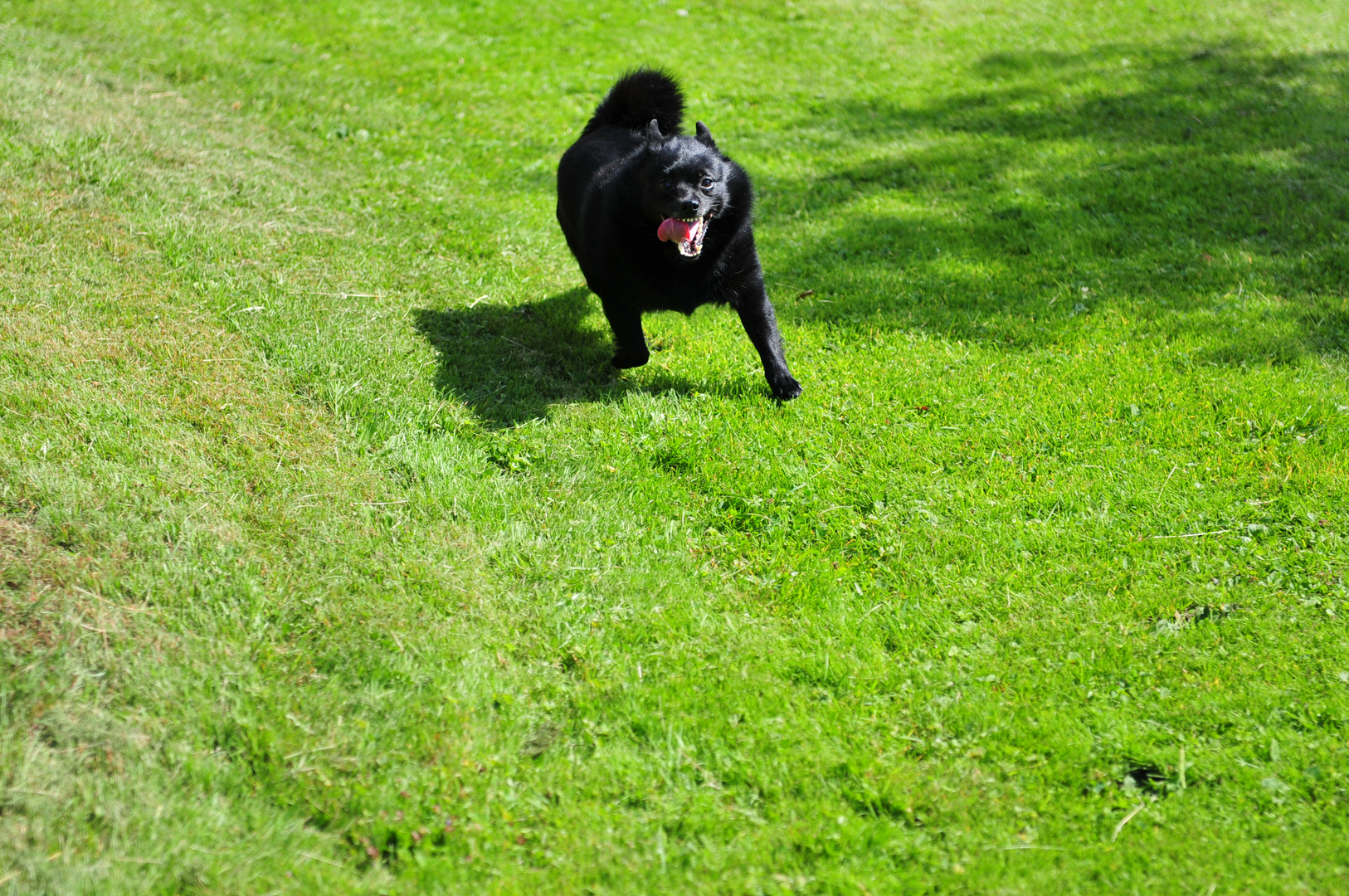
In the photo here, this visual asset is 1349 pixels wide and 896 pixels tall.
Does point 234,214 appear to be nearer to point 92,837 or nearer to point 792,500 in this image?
point 792,500

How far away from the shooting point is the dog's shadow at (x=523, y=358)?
511 centimetres

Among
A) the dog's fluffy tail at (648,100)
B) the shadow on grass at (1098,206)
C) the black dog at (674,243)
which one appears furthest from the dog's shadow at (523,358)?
the shadow on grass at (1098,206)

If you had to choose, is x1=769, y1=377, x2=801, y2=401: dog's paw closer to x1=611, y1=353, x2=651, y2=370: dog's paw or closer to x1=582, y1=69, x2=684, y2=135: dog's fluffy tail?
x1=611, y1=353, x2=651, y2=370: dog's paw

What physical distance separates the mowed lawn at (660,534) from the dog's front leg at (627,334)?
0.16 meters

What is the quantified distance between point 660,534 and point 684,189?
1737mm

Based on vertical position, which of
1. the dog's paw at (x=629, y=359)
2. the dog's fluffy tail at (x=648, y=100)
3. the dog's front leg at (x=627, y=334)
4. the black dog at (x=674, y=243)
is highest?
the dog's fluffy tail at (x=648, y=100)

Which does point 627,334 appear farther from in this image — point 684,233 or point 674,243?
point 684,233

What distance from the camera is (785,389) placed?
16.9 feet

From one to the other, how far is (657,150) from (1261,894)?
156 inches

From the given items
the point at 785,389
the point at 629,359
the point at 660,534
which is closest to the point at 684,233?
the point at 629,359

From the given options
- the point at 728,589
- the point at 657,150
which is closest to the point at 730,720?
the point at 728,589

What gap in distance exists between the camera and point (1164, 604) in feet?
12.3

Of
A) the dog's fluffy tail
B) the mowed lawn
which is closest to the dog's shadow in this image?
the mowed lawn

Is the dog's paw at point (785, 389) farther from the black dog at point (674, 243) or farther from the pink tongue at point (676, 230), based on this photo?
the pink tongue at point (676, 230)
